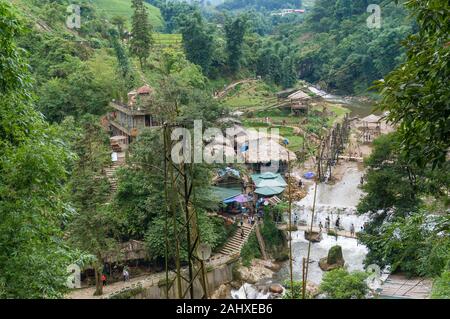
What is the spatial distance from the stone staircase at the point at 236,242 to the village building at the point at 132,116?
509cm

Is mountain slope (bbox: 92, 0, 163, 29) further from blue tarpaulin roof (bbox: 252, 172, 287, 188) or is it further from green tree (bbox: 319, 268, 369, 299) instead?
green tree (bbox: 319, 268, 369, 299)

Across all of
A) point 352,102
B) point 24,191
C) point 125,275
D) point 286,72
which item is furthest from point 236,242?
point 352,102

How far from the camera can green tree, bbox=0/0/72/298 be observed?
4777 mm

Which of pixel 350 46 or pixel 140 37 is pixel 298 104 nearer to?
pixel 140 37

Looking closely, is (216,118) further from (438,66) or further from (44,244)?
(438,66)

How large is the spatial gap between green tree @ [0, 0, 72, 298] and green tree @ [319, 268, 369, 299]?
218 inches

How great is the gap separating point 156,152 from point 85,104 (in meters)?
9.31

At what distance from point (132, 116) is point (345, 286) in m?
Result: 12.0

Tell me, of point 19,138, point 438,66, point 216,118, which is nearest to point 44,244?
point 19,138

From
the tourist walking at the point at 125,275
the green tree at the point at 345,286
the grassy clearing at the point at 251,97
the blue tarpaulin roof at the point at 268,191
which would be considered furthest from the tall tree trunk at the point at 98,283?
the grassy clearing at the point at 251,97

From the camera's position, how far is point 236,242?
48.5 feet

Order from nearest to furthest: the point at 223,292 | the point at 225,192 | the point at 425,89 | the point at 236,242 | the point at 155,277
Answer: the point at 425,89 → the point at 155,277 → the point at 223,292 → the point at 236,242 → the point at 225,192

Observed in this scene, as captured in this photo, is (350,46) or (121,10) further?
(121,10)

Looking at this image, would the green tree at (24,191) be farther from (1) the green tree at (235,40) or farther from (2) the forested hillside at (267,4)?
(2) the forested hillside at (267,4)
